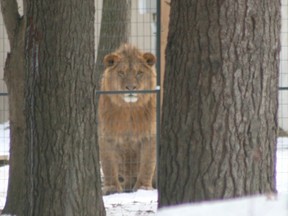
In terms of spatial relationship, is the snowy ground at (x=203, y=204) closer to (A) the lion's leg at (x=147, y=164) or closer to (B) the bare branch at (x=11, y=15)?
(A) the lion's leg at (x=147, y=164)

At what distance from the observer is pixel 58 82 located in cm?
673

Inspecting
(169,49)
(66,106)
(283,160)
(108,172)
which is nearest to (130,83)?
(108,172)

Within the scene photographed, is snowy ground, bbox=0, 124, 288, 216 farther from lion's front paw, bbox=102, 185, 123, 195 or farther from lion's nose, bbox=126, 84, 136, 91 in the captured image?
lion's nose, bbox=126, 84, 136, 91

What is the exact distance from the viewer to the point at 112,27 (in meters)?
11.9

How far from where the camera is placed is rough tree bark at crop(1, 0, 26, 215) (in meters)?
7.91

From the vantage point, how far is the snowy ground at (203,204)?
2.84 m

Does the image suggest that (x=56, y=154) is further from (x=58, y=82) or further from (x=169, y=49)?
(x=169, y=49)

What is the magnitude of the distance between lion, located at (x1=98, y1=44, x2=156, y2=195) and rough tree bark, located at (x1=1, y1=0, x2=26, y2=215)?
241cm

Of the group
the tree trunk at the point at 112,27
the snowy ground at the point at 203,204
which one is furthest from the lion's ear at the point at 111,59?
the snowy ground at the point at 203,204

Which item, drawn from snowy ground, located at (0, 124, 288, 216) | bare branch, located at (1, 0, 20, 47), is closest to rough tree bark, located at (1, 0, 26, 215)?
bare branch, located at (1, 0, 20, 47)

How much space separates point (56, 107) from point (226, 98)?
2205 mm

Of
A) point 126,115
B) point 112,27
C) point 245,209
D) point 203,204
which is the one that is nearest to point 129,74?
point 126,115

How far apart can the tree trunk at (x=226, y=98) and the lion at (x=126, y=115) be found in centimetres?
527

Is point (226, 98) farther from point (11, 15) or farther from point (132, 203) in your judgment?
point (132, 203)
